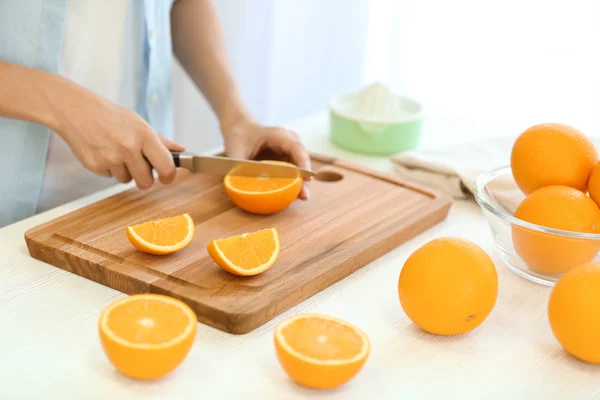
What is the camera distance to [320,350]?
3.02ft

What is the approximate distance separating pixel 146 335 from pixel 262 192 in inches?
19.6

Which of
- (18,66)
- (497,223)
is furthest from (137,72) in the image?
(497,223)

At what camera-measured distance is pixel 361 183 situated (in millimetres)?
1563

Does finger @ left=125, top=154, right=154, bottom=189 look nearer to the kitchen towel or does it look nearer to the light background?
the kitchen towel

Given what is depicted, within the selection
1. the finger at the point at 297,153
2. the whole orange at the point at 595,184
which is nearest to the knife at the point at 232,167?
the finger at the point at 297,153

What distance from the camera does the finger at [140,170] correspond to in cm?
140

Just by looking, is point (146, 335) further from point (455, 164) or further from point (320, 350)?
point (455, 164)

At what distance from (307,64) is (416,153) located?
114 centimetres

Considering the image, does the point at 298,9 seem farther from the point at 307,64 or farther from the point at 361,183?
the point at 361,183

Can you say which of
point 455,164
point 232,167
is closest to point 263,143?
point 232,167

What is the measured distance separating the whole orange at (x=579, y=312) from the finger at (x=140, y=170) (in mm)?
765

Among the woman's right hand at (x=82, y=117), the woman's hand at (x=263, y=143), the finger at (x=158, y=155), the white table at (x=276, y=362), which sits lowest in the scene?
the white table at (x=276, y=362)

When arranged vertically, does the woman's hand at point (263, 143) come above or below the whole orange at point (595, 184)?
below

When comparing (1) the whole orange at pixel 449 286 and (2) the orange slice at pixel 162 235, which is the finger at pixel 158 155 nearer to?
(2) the orange slice at pixel 162 235
